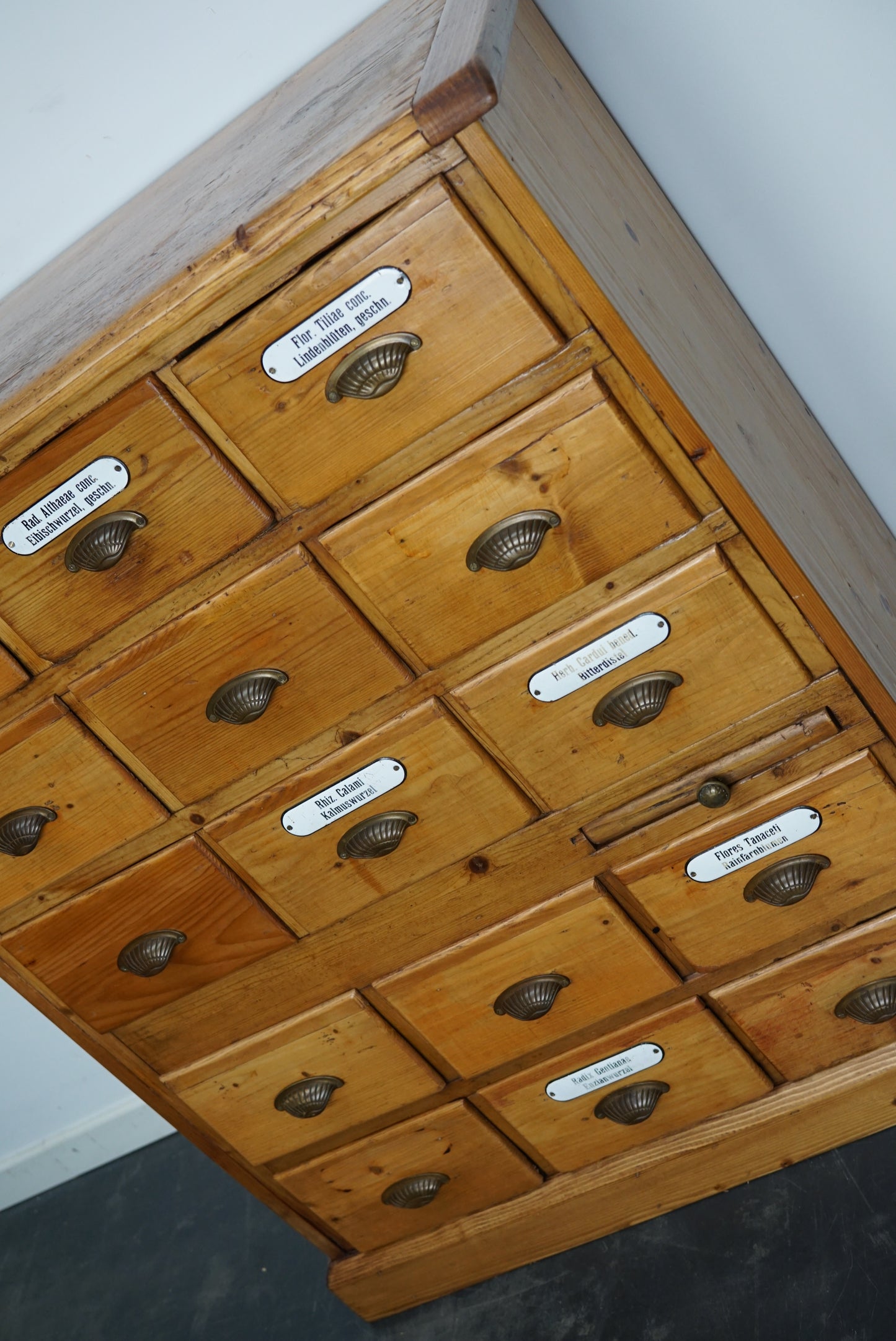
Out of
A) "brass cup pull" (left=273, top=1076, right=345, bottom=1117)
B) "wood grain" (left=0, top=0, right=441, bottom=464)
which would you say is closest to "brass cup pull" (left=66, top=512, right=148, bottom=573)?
"wood grain" (left=0, top=0, right=441, bottom=464)

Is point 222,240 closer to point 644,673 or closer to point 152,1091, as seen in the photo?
point 644,673

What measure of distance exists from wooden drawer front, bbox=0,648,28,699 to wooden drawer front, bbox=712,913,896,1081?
3.26 feet

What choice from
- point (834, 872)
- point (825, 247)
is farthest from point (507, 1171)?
point (825, 247)

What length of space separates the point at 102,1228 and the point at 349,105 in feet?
7.36

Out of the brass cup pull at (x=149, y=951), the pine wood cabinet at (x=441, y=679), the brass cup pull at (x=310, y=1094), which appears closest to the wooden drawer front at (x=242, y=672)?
the pine wood cabinet at (x=441, y=679)

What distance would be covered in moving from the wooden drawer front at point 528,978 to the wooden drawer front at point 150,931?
0.21 meters

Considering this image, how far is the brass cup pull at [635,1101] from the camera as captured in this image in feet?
5.32

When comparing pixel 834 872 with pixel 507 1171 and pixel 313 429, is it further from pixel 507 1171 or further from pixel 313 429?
pixel 313 429

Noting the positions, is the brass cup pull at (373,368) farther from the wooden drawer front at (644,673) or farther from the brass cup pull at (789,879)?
the brass cup pull at (789,879)

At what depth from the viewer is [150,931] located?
152cm

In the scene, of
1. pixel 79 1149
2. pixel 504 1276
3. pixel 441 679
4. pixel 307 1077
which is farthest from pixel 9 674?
pixel 79 1149

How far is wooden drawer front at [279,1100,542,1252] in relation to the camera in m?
1.70

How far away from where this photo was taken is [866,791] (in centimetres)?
138

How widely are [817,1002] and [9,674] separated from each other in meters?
1.13
